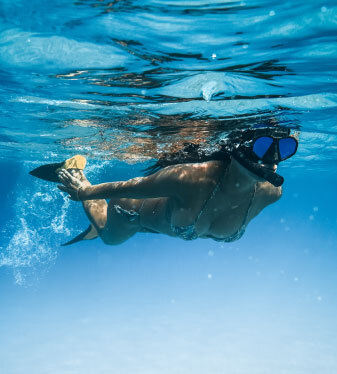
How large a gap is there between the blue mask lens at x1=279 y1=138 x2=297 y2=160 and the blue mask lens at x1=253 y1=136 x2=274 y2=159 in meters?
0.29

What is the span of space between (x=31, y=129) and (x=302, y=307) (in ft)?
113

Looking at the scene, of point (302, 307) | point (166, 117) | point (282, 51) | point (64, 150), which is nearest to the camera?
point (282, 51)

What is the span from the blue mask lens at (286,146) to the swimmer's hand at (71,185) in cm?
A: 361

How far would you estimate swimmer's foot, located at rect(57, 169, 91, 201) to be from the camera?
19.8ft

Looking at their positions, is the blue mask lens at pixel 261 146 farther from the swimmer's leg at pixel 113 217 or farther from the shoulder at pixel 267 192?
the swimmer's leg at pixel 113 217

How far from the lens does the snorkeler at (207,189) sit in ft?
15.3

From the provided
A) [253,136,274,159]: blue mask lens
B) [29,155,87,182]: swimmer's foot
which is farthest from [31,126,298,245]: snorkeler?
[29,155,87,182]: swimmer's foot

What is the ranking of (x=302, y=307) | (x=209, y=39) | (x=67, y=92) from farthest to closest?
(x=302, y=307)
(x=67, y=92)
(x=209, y=39)

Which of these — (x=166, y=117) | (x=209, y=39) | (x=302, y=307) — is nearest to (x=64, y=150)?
(x=166, y=117)

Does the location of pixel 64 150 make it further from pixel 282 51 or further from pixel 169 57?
pixel 282 51

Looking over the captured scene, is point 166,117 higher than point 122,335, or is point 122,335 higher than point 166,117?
point 166,117

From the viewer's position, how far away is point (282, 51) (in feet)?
20.6

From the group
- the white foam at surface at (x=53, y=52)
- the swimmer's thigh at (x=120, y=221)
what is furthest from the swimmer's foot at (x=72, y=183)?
the white foam at surface at (x=53, y=52)

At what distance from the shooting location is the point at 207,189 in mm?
5285
